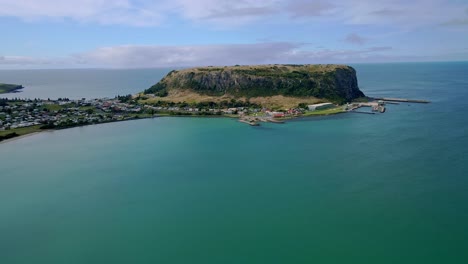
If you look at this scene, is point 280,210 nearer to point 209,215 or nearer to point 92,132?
point 209,215

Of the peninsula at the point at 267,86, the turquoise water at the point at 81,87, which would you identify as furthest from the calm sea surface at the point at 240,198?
the turquoise water at the point at 81,87

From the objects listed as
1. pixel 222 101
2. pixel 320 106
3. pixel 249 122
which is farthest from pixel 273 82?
pixel 249 122

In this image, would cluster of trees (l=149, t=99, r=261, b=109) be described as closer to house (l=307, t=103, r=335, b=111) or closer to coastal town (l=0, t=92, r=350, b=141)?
coastal town (l=0, t=92, r=350, b=141)

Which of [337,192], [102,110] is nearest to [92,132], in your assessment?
[102,110]

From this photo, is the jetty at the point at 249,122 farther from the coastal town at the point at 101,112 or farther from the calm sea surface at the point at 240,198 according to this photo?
the calm sea surface at the point at 240,198

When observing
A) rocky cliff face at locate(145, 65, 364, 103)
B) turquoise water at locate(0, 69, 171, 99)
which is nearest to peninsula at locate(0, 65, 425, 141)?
rocky cliff face at locate(145, 65, 364, 103)

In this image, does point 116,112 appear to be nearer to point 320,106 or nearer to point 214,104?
point 214,104

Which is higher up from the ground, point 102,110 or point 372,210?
point 102,110
